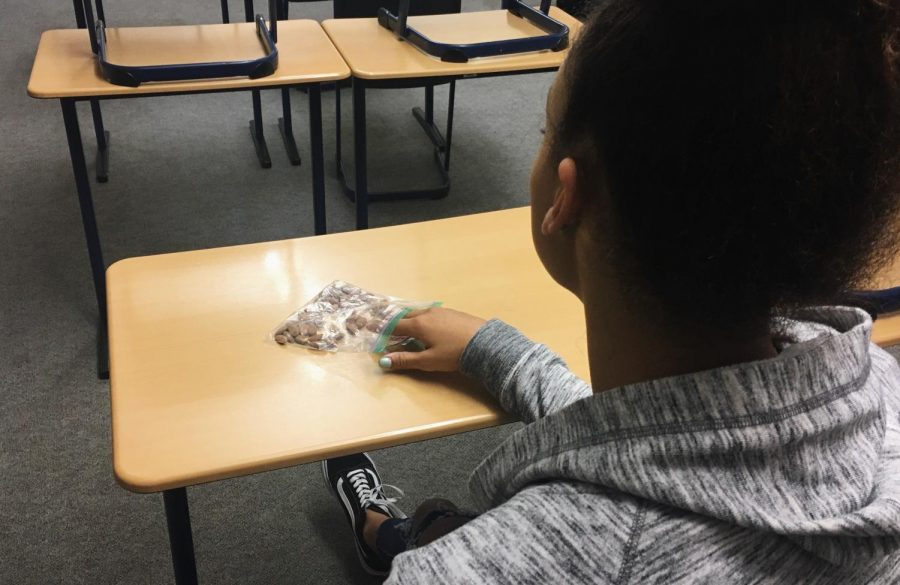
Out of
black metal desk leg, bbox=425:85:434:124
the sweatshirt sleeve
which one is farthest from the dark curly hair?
black metal desk leg, bbox=425:85:434:124

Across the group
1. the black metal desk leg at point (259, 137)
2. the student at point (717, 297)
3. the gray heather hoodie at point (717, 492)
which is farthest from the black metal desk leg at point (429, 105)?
the gray heather hoodie at point (717, 492)

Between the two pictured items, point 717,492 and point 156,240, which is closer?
point 717,492

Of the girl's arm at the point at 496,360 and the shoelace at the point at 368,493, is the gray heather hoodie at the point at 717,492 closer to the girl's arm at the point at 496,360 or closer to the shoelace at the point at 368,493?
the girl's arm at the point at 496,360

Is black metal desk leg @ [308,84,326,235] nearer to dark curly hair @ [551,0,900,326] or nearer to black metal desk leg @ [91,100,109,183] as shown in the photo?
black metal desk leg @ [91,100,109,183]

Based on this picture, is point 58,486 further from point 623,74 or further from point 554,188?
point 623,74

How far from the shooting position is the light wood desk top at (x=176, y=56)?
1.76m

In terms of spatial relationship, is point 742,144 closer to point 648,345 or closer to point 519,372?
point 648,345

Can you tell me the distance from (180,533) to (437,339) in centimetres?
43

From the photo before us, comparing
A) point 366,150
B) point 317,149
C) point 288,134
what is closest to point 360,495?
point 317,149

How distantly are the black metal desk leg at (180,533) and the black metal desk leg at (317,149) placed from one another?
1.30 meters

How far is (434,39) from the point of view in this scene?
2.13 metres

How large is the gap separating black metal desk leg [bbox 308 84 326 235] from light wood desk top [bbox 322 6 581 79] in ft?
0.48

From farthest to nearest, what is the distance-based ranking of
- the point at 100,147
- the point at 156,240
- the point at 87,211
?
the point at 100,147 < the point at 156,240 < the point at 87,211

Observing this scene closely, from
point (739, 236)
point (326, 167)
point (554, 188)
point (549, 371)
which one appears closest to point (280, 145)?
point (326, 167)
